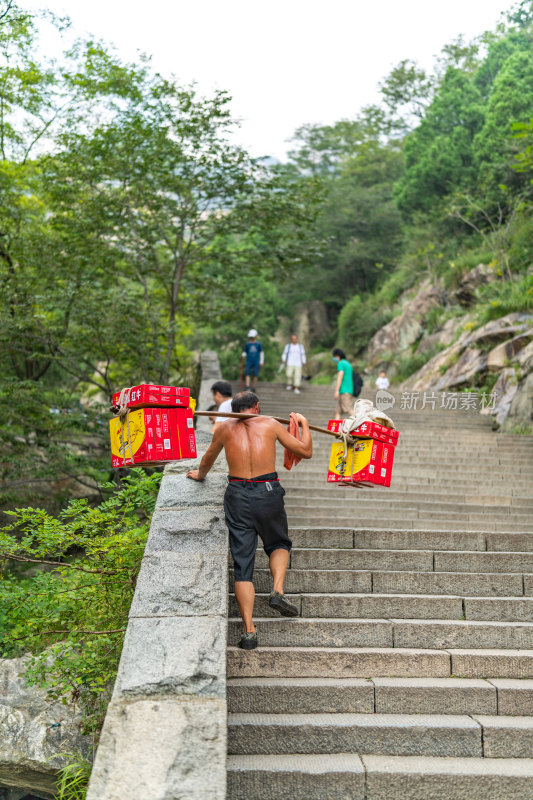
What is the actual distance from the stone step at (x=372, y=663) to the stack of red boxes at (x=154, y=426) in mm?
1420

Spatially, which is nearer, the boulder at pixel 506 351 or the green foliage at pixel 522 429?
the green foliage at pixel 522 429

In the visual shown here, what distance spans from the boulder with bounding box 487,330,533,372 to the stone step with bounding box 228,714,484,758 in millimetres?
12431

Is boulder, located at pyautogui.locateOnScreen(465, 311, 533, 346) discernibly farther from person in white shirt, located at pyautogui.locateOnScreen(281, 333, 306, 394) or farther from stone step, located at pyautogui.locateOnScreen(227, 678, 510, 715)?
stone step, located at pyautogui.locateOnScreen(227, 678, 510, 715)

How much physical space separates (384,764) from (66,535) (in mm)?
3029

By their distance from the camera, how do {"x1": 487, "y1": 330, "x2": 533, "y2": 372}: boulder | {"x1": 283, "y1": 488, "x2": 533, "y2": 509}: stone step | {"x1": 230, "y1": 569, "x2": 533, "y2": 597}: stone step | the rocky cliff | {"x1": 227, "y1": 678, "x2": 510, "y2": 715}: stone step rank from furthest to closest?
{"x1": 487, "y1": 330, "x2": 533, "y2": 372}: boulder < the rocky cliff < {"x1": 283, "y1": 488, "x2": 533, "y2": 509}: stone step < {"x1": 230, "y1": 569, "x2": 533, "y2": 597}: stone step < {"x1": 227, "y1": 678, "x2": 510, "y2": 715}: stone step

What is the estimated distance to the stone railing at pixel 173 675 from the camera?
137 inches

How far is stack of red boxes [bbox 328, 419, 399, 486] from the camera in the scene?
17.9 feet

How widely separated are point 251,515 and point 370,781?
183 centimetres

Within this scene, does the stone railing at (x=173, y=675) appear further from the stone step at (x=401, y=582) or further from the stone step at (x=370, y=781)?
the stone step at (x=401, y=582)

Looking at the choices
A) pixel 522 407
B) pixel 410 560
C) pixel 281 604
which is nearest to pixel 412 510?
pixel 410 560

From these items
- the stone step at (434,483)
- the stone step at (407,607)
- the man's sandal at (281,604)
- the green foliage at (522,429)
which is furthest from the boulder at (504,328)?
the man's sandal at (281,604)

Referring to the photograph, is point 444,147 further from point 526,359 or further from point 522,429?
point 522,429

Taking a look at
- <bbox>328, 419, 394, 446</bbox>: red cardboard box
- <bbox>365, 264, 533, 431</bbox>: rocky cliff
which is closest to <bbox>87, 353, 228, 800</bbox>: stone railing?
<bbox>328, 419, 394, 446</bbox>: red cardboard box

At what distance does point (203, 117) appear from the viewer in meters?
14.2
